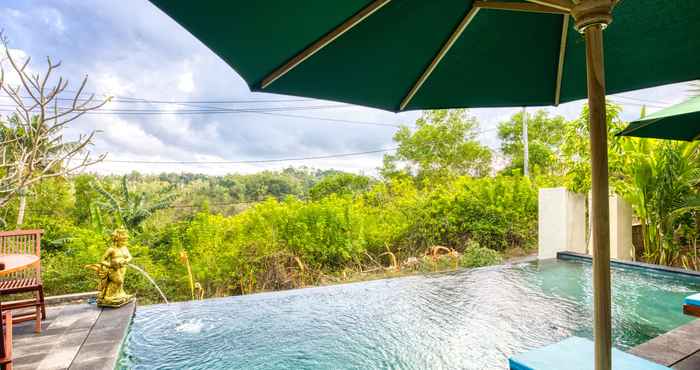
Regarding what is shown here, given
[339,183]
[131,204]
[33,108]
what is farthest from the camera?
[339,183]

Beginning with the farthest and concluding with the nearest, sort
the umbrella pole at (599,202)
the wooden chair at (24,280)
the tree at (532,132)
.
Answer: the tree at (532,132) < the wooden chair at (24,280) < the umbrella pole at (599,202)

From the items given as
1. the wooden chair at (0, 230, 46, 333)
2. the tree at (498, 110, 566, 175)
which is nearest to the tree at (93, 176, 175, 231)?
the wooden chair at (0, 230, 46, 333)

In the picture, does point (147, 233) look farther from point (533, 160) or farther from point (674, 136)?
point (533, 160)

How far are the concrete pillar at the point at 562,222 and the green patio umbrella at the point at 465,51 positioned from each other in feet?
21.4

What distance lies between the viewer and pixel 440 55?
206 centimetres

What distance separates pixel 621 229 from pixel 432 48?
7830mm

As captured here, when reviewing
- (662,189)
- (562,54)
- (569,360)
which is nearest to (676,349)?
(569,360)

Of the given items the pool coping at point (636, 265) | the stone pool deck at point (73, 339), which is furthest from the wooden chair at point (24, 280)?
the pool coping at point (636, 265)

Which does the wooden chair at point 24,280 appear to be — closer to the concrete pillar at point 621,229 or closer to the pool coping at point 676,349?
the pool coping at point 676,349

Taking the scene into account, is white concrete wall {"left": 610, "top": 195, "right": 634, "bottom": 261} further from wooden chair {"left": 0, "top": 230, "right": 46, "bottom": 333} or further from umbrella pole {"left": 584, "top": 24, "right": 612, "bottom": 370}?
wooden chair {"left": 0, "top": 230, "right": 46, "bottom": 333}

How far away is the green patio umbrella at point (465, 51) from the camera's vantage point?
4.75 feet

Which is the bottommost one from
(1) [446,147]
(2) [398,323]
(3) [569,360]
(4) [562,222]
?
(2) [398,323]

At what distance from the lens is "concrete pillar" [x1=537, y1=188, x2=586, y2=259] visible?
8.16 meters

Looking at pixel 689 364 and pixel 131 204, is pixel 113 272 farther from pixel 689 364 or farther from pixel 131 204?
pixel 131 204
